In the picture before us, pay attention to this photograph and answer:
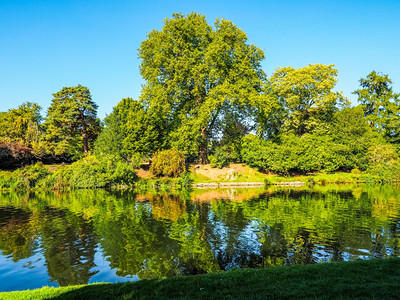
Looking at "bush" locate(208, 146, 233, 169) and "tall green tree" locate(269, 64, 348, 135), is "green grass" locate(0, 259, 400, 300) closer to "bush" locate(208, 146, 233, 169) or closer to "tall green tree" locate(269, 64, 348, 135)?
"bush" locate(208, 146, 233, 169)

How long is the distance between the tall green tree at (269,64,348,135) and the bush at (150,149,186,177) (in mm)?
17101

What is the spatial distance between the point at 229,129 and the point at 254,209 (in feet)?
83.9

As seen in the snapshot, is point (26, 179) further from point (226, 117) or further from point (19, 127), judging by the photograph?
→ point (226, 117)

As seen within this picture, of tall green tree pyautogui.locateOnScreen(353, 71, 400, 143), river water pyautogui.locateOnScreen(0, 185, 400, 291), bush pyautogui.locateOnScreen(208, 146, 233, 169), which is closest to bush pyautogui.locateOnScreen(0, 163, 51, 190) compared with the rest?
river water pyautogui.locateOnScreen(0, 185, 400, 291)

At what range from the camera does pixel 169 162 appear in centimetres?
3756

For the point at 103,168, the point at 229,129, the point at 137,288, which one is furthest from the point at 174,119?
the point at 137,288

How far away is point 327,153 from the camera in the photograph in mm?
39531

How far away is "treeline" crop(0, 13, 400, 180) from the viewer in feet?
124

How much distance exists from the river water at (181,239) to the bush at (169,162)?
1708cm

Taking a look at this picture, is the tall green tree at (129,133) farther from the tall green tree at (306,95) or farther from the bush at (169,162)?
the tall green tree at (306,95)

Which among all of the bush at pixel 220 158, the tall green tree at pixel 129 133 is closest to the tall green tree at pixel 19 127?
the tall green tree at pixel 129 133

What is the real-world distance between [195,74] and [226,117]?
775cm

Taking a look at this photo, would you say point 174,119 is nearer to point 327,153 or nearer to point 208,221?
point 327,153

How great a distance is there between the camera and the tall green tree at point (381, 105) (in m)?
44.3
